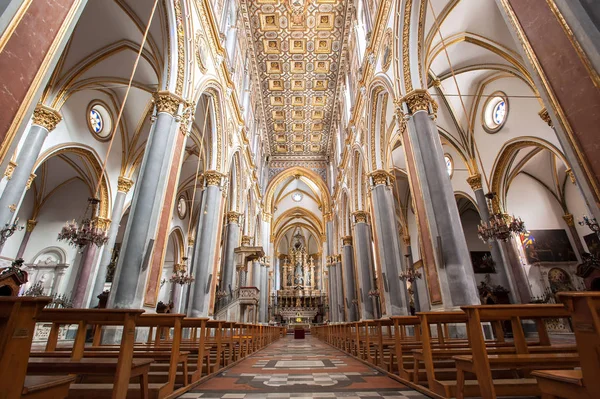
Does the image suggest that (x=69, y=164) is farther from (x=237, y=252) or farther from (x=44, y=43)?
(x=44, y=43)

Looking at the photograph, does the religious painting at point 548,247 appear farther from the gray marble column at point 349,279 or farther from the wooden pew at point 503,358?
the wooden pew at point 503,358

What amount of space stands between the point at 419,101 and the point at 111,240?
11.2 m

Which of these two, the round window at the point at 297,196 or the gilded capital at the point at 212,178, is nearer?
the gilded capital at the point at 212,178

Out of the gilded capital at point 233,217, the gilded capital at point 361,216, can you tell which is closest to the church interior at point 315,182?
the gilded capital at point 233,217

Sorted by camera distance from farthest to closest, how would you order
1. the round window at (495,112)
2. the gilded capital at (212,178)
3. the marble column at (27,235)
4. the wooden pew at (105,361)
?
1. the marble column at (27,235)
2. the round window at (495,112)
3. the gilded capital at (212,178)
4. the wooden pew at (105,361)

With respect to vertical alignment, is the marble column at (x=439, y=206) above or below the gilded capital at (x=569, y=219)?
below

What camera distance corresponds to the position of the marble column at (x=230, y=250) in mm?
12070

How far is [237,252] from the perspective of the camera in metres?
13.0

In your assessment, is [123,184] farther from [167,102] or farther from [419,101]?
[419,101]

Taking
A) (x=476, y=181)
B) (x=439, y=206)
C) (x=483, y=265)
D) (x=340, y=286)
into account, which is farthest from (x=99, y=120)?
(x=483, y=265)

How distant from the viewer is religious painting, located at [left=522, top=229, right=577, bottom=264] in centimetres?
1366

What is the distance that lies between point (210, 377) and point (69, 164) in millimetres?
14478

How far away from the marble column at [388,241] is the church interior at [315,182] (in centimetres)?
6

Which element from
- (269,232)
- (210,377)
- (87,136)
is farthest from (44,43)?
(269,232)
